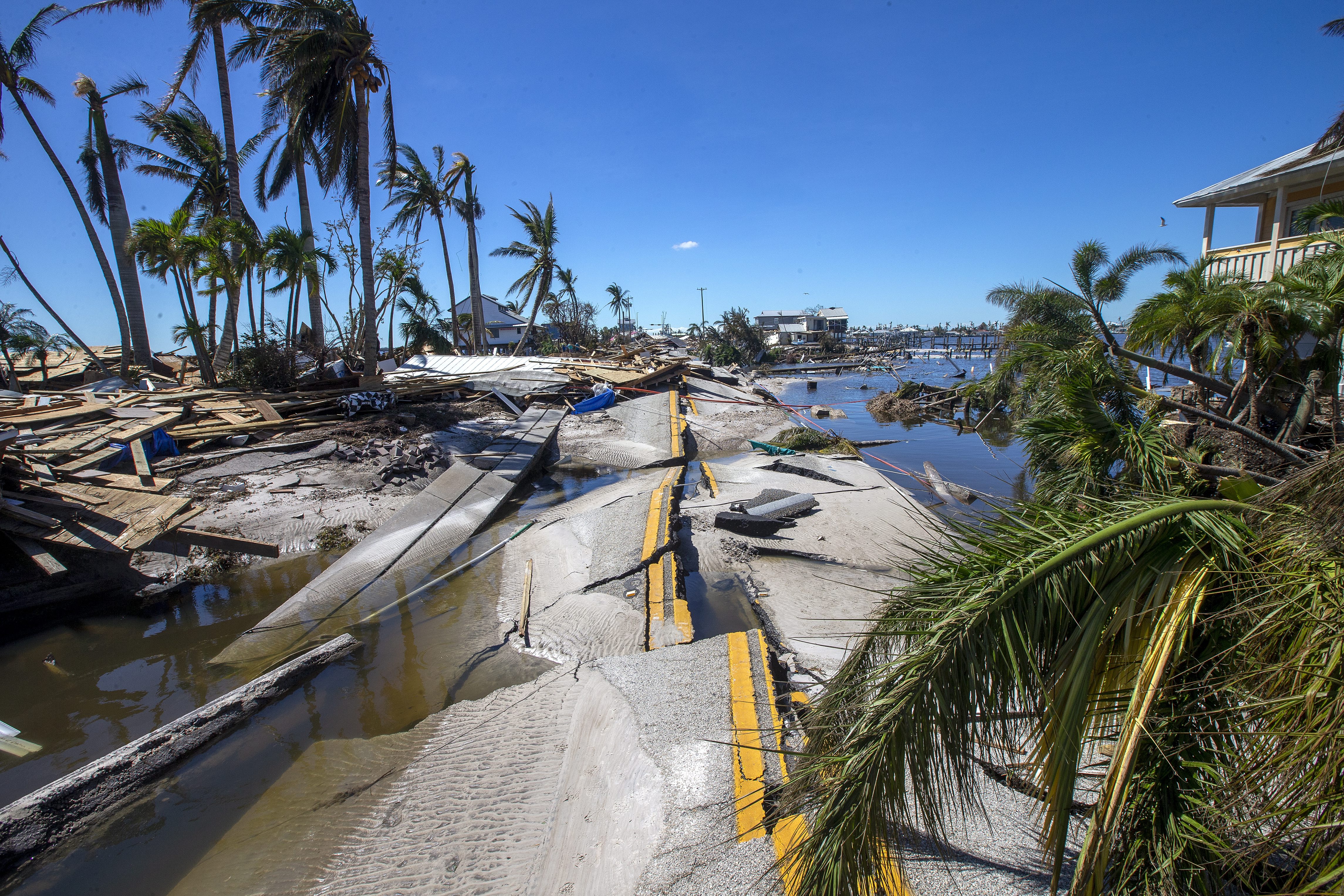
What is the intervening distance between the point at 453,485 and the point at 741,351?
44.6 meters

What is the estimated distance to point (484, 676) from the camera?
5098mm

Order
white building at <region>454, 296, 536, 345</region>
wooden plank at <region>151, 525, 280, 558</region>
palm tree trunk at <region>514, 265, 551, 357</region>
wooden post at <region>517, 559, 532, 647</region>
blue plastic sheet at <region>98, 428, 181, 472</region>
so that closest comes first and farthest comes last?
wooden post at <region>517, 559, 532, 647</region>
wooden plank at <region>151, 525, 280, 558</region>
blue plastic sheet at <region>98, 428, 181, 472</region>
palm tree trunk at <region>514, 265, 551, 357</region>
white building at <region>454, 296, 536, 345</region>

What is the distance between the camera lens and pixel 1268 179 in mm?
10891

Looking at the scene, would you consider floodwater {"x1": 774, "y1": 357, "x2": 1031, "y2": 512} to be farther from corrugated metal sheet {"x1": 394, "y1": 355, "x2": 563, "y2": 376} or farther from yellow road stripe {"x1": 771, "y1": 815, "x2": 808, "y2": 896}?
corrugated metal sheet {"x1": 394, "y1": 355, "x2": 563, "y2": 376}

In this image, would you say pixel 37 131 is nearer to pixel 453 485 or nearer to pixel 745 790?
pixel 453 485

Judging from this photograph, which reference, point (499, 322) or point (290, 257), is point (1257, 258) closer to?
point (290, 257)

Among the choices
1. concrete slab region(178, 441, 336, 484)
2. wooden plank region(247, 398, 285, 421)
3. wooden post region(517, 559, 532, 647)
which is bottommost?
wooden post region(517, 559, 532, 647)

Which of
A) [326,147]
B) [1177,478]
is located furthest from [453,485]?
[326,147]

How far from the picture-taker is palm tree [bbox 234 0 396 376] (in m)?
13.8

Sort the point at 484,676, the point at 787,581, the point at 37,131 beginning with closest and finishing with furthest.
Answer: the point at 484,676, the point at 787,581, the point at 37,131

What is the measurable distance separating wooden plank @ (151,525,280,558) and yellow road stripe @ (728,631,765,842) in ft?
17.0

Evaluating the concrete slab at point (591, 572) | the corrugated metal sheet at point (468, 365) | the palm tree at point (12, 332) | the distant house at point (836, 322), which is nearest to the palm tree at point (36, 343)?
the palm tree at point (12, 332)

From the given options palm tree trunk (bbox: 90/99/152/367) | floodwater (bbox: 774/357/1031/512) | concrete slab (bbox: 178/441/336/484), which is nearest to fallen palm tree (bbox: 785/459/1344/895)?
floodwater (bbox: 774/357/1031/512)

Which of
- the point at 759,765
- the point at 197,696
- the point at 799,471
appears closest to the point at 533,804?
the point at 759,765
